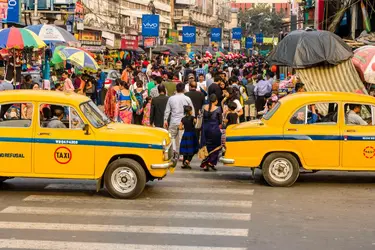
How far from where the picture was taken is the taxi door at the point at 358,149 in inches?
486

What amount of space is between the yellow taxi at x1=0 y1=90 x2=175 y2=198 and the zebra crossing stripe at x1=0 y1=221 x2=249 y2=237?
5.63ft

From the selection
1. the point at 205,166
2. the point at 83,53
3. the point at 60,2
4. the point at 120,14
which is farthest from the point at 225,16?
the point at 205,166

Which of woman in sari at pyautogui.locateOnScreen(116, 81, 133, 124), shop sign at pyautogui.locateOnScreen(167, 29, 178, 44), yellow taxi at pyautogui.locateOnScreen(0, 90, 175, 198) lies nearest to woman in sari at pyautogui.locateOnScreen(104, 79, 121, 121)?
woman in sari at pyautogui.locateOnScreen(116, 81, 133, 124)

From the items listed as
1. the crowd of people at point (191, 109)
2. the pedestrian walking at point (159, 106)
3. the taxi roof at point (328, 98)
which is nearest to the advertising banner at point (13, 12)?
the crowd of people at point (191, 109)

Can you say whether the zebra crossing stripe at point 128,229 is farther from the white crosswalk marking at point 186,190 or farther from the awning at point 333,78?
the awning at point 333,78

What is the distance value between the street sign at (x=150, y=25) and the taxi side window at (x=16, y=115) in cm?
2166

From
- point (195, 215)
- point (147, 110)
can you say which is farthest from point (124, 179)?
point (147, 110)

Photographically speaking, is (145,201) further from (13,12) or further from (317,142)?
(13,12)

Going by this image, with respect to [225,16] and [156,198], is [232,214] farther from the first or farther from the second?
[225,16]

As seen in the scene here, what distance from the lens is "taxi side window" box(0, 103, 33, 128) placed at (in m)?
11.4

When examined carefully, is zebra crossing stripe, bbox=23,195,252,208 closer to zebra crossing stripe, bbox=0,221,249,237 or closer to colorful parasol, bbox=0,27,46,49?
zebra crossing stripe, bbox=0,221,249,237

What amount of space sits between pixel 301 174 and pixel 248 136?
2.06 metres

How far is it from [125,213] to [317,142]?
3846mm

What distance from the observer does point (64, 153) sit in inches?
441
